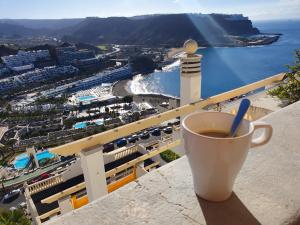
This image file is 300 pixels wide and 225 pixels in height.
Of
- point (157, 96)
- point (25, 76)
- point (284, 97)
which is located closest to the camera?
point (284, 97)

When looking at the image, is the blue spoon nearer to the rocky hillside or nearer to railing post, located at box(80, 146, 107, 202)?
railing post, located at box(80, 146, 107, 202)

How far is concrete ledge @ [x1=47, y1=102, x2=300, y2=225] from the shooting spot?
0.64 metres

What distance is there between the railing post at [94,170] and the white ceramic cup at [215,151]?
2.94 feet

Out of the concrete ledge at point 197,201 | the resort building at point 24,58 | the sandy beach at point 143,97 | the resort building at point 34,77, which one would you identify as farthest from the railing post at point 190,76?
the resort building at point 24,58

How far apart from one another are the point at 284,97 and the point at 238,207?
2.11 m

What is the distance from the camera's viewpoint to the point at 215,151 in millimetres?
608

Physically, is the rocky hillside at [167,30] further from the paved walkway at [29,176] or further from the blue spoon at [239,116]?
the blue spoon at [239,116]

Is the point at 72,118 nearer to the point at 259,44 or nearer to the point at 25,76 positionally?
the point at 25,76

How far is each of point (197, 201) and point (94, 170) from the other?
1041mm

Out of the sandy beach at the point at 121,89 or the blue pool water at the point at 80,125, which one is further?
the sandy beach at the point at 121,89

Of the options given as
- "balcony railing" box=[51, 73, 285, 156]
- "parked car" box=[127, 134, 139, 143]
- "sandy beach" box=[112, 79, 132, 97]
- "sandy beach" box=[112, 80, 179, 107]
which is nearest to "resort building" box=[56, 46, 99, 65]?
"sandy beach" box=[112, 79, 132, 97]

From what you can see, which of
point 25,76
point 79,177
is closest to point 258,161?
point 79,177

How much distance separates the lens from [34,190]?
11.6 feet

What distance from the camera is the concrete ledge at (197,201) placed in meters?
0.64
